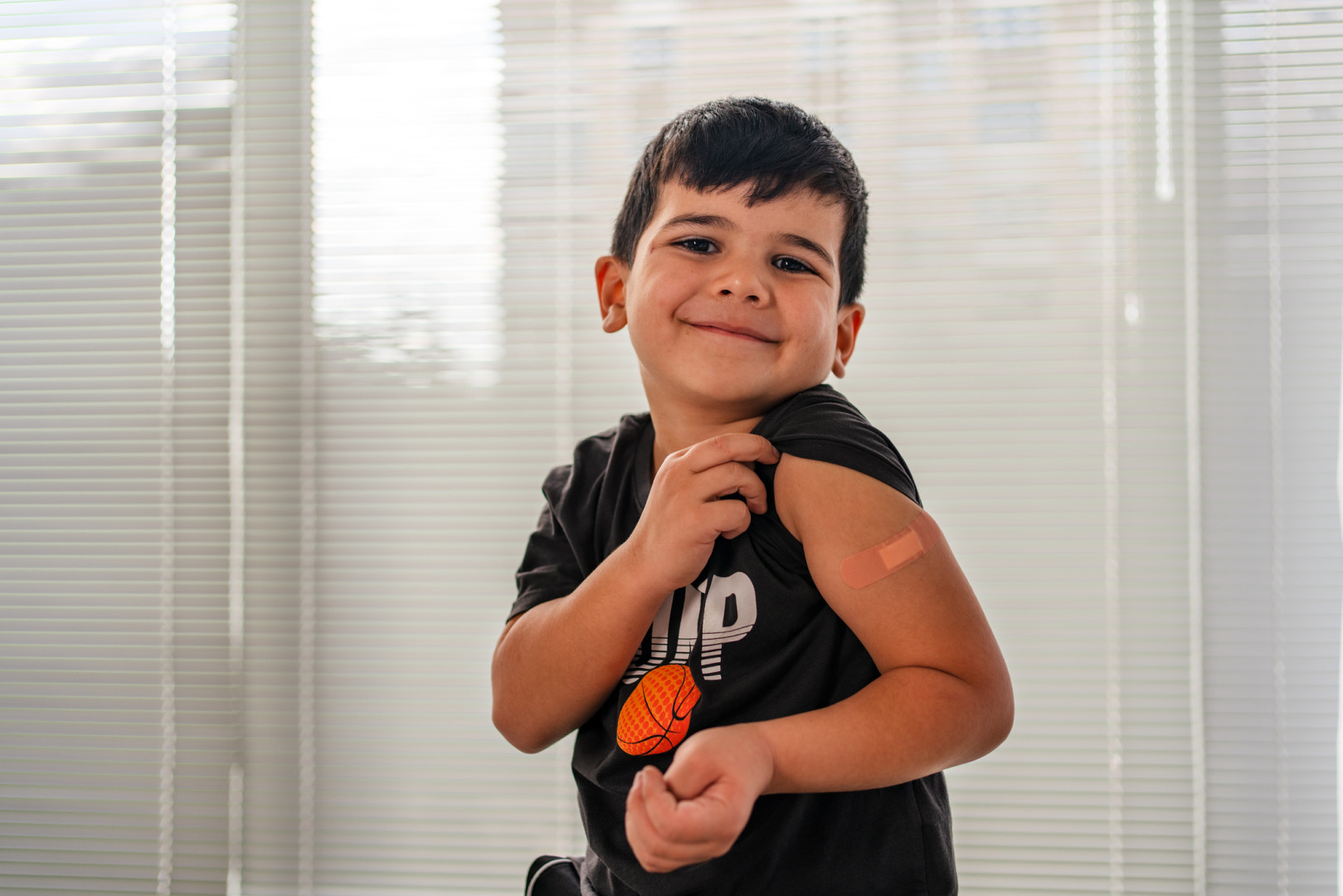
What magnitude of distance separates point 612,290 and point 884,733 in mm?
473

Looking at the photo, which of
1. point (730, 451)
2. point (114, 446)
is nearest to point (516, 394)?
point (114, 446)

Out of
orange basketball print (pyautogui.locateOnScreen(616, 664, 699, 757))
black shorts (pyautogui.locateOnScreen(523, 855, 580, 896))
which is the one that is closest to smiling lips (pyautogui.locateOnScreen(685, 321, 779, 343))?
orange basketball print (pyautogui.locateOnScreen(616, 664, 699, 757))

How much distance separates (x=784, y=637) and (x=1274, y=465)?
3.30ft

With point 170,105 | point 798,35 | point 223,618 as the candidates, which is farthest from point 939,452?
point 170,105

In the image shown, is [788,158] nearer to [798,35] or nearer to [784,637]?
[784,637]

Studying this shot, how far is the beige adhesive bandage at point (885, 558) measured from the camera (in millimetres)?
562

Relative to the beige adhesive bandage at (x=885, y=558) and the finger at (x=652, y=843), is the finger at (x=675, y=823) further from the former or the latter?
the beige adhesive bandage at (x=885, y=558)

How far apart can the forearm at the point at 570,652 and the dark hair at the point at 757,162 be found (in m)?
0.30

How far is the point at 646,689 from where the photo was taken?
0.63 meters

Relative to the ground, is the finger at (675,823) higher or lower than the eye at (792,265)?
lower

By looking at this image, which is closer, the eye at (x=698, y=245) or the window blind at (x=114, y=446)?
the eye at (x=698, y=245)

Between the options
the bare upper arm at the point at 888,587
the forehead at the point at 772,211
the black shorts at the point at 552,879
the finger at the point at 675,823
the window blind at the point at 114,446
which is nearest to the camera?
the finger at the point at 675,823

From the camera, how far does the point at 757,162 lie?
26.0 inches

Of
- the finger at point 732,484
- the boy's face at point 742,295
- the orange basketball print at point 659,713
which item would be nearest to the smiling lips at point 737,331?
the boy's face at point 742,295
